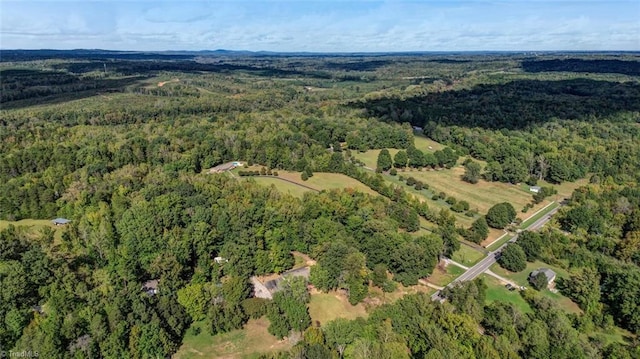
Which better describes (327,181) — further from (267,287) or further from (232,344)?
(232,344)

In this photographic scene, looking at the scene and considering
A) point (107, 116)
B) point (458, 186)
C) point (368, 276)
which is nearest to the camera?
point (368, 276)

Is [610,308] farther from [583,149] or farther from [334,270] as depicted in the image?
[583,149]

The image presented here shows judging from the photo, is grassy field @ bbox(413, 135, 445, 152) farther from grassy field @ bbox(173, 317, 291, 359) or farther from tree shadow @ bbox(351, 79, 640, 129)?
grassy field @ bbox(173, 317, 291, 359)

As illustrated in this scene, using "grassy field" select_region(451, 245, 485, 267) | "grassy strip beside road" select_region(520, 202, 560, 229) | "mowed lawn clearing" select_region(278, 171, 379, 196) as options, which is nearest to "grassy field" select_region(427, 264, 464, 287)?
"grassy field" select_region(451, 245, 485, 267)

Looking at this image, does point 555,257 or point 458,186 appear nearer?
point 555,257

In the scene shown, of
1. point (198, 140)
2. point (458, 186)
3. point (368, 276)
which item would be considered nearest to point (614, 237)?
point (458, 186)

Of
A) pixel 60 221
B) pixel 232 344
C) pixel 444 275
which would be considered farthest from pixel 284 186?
pixel 232 344

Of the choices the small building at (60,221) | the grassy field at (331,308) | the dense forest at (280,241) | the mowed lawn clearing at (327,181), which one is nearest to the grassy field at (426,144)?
the dense forest at (280,241)

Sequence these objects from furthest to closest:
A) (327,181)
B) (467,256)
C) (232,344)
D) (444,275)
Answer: (327,181) < (467,256) < (444,275) < (232,344)
